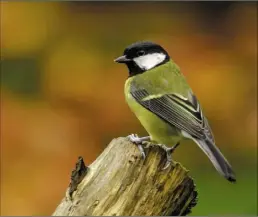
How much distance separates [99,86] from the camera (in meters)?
4.74

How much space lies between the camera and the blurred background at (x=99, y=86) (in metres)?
4.48

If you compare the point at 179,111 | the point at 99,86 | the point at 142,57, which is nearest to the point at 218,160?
the point at 179,111

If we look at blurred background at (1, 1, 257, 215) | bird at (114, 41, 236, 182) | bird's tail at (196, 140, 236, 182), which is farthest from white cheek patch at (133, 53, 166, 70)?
blurred background at (1, 1, 257, 215)

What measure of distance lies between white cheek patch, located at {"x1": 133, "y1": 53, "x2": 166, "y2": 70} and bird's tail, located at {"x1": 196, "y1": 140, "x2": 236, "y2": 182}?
1.22 feet

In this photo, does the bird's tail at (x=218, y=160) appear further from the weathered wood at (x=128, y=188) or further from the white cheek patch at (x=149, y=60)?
the white cheek patch at (x=149, y=60)

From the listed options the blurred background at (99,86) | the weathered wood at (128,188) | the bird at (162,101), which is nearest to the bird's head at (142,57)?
the bird at (162,101)

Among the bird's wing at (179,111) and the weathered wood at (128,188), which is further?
the bird's wing at (179,111)

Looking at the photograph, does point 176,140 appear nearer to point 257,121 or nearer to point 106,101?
point 106,101

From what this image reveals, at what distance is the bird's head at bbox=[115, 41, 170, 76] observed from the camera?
8.58ft

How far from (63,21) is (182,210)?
3.16m

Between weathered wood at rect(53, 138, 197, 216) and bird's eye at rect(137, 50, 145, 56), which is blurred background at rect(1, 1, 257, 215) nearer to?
bird's eye at rect(137, 50, 145, 56)

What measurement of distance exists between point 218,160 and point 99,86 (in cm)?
253

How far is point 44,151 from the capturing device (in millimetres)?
4547

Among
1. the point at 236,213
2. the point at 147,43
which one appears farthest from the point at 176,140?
the point at 236,213
